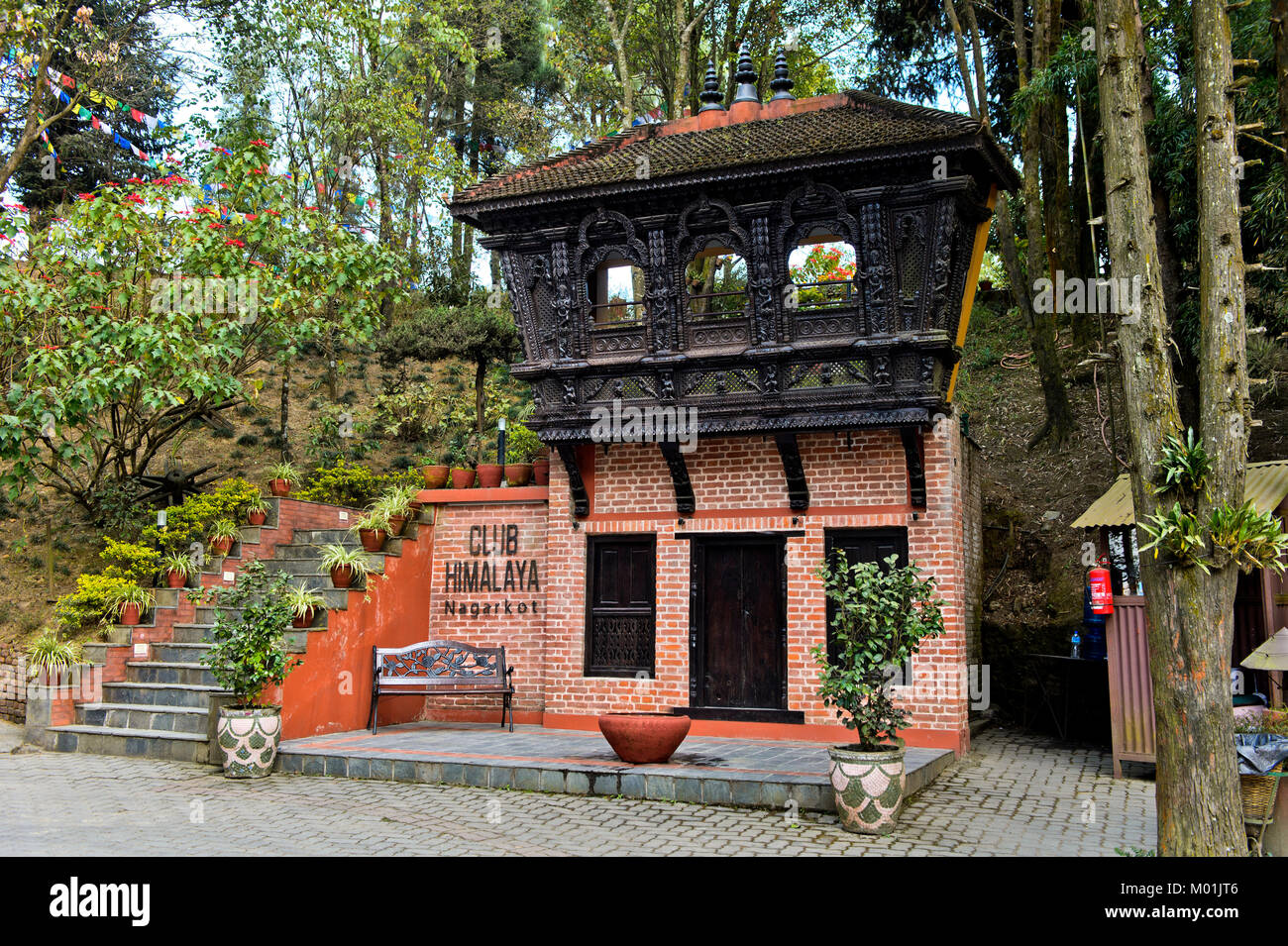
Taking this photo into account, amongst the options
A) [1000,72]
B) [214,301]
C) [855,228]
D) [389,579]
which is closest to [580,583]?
[389,579]

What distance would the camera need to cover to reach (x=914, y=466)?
35.5 feet

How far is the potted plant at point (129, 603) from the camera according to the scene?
38.8 feet

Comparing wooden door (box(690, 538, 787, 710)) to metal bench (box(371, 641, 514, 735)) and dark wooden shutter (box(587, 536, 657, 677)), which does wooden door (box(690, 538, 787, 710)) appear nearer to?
dark wooden shutter (box(587, 536, 657, 677))

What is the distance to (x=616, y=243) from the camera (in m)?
11.9

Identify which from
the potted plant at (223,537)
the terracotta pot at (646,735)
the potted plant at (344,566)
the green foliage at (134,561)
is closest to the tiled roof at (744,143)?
the potted plant at (344,566)

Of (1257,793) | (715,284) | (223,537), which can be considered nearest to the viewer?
(1257,793)

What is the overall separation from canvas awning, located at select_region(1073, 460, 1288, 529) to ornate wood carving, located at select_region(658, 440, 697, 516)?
4870 mm

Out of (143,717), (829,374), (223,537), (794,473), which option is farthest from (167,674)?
(829,374)

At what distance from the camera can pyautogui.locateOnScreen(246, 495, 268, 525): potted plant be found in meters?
13.5

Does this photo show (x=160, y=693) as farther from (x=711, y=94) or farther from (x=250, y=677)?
(x=711, y=94)

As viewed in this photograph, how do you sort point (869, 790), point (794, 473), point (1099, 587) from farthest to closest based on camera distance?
point (794, 473) < point (1099, 587) < point (869, 790)

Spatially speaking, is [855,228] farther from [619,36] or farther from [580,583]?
[619,36]

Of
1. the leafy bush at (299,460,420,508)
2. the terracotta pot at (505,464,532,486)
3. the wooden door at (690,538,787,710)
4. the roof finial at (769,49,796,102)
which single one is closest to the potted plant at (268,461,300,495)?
the leafy bush at (299,460,420,508)

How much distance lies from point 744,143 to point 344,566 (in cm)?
723
